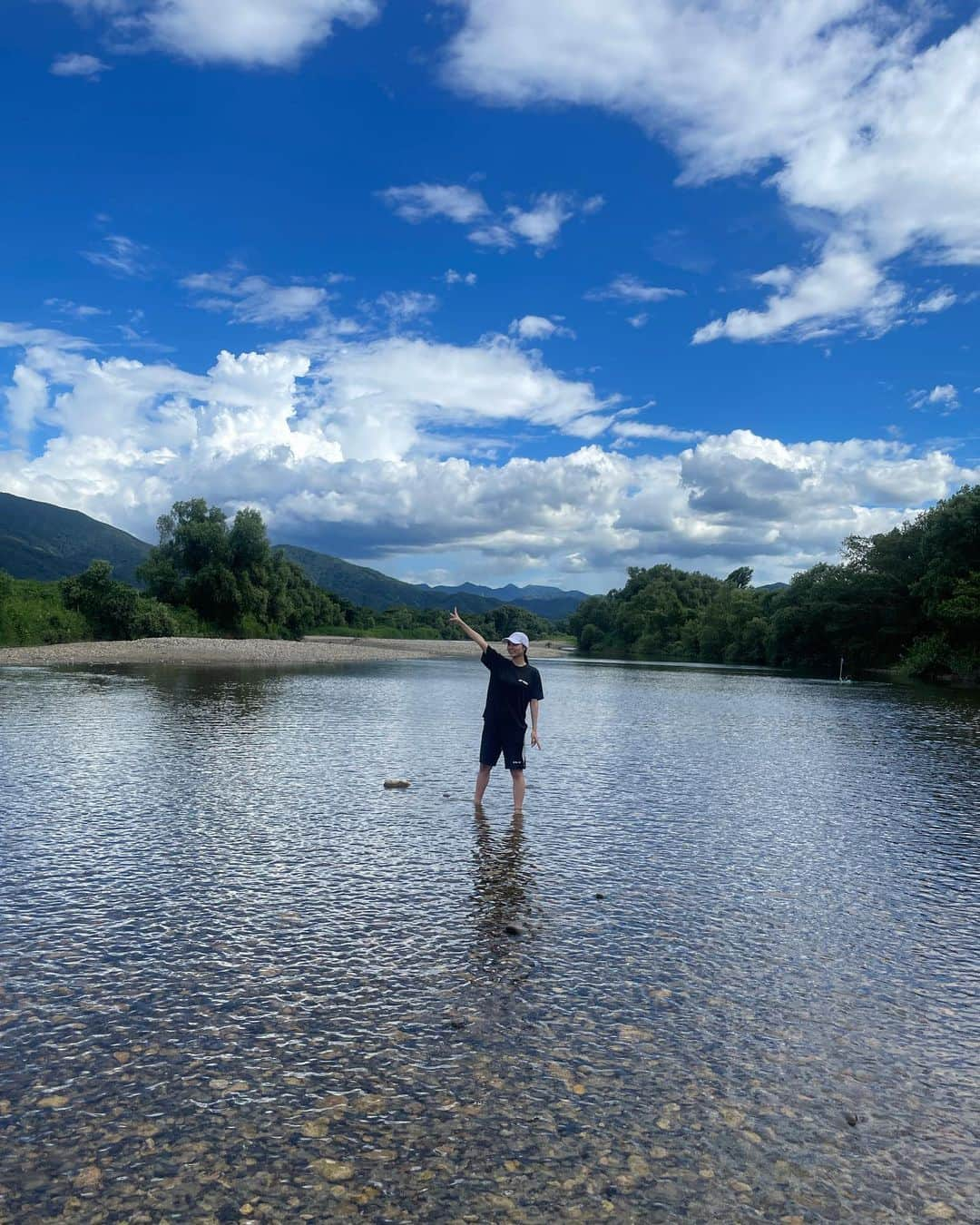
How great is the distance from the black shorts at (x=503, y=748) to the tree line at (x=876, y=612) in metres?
60.5

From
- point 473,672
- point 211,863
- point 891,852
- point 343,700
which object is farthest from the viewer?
point 473,672

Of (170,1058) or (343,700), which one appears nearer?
(170,1058)

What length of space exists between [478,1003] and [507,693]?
23.3 ft

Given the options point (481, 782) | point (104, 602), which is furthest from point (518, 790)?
point (104, 602)

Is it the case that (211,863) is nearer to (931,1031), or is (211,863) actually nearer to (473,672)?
(931,1031)

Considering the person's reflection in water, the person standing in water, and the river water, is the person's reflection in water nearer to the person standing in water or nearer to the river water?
the river water

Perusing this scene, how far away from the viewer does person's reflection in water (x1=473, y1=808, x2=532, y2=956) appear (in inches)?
345

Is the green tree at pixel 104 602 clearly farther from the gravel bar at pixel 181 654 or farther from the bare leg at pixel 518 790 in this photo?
the bare leg at pixel 518 790

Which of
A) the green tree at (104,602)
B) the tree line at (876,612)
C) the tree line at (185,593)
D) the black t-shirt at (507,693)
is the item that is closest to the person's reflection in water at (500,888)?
the black t-shirt at (507,693)

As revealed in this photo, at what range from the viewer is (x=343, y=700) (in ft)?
117

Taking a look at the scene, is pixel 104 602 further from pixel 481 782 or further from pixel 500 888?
pixel 500 888

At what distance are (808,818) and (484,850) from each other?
6.31 metres

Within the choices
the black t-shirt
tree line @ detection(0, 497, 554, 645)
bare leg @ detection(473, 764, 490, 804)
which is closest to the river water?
bare leg @ detection(473, 764, 490, 804)

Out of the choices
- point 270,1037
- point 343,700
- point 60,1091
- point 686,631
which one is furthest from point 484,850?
point 686,631
